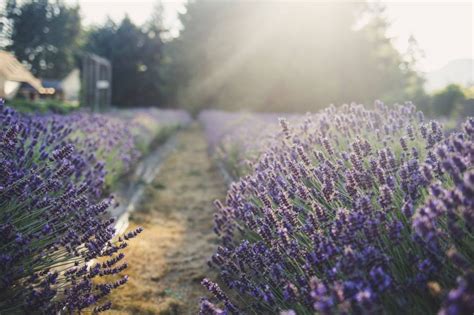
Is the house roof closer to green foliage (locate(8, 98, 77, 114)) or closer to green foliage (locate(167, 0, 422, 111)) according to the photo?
green foliage (locate(8, 98, 77, 114))

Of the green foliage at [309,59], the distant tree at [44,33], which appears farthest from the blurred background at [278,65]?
the distant tree at [44,33]

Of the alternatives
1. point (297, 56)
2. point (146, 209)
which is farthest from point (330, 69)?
point (146, 209)

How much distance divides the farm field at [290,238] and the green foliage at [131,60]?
34.5 m

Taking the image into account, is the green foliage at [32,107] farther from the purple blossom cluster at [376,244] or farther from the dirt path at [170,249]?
the purple blossom cluster at [376,244]

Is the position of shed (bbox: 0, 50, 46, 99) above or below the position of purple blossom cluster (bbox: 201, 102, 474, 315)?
above

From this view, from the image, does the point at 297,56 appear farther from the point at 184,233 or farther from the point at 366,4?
the point at 184,233

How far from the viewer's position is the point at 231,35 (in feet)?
81.7

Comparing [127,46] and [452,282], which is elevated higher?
[127,46]

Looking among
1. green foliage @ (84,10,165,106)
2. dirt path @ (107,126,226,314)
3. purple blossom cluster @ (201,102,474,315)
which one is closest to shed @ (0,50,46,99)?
green foliage @ (84,10,165,106)

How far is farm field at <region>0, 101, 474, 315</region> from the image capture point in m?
1.39

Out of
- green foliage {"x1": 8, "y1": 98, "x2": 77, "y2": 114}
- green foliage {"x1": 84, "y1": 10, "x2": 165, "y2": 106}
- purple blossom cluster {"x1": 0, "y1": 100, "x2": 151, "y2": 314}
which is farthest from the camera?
green foliage {"x1": 84, "y1": 10, "x2": 165, "y2": 106}

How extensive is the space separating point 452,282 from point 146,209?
439 centimetres

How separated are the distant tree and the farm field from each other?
53027mm

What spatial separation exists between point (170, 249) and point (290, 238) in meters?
2.06
